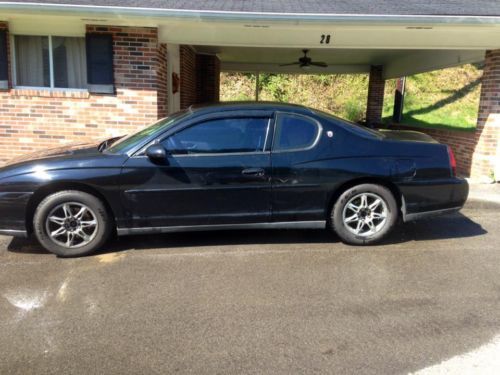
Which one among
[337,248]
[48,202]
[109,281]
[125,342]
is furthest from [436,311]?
[48,202]

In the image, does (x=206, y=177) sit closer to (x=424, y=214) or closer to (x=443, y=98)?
(x=424, y=214)

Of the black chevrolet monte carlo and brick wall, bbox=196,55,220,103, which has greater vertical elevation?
brick wall, bbox=196,55,220,103

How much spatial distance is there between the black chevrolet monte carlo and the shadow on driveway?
1.01ft

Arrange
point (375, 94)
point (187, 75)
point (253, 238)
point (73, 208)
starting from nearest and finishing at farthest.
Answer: point (73, 208), point (253, 238), point (187, 75), point (375, 94)

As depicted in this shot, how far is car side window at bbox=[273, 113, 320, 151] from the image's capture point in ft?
14.3

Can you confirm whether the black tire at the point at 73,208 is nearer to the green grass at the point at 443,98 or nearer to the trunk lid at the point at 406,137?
the trunk lid at the point at 406,137

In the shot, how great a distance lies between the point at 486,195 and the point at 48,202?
20.8 ft

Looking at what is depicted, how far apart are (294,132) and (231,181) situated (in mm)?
818

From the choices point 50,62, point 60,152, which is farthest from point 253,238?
point 50,62

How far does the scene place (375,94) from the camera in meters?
15.6

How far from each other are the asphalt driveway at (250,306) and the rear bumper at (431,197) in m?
0.36

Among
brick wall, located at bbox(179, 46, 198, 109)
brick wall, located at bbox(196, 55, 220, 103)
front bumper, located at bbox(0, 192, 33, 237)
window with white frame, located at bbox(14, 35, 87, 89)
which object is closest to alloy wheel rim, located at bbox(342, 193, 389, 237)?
front bumper, located at bbox(0, 192, 33, 237)

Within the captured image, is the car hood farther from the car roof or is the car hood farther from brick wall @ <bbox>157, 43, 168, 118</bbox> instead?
brick wall @ <bbox>157, 43, 168, 118</bbox>

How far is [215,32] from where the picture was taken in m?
7.52
